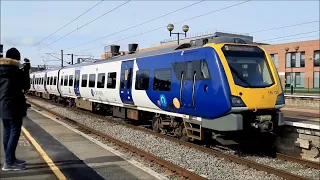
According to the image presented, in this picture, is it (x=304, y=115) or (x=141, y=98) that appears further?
(x=304, y=115)

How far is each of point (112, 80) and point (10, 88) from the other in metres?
11.1

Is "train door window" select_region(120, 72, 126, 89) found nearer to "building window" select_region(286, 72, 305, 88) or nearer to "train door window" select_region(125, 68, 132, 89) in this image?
"train door window" select_region(125, 68, 132, 89)

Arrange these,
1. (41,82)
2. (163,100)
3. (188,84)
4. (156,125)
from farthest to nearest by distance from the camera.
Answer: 1. (41,82)
2. (156,125)
3. (163,100)
4. (188,84)

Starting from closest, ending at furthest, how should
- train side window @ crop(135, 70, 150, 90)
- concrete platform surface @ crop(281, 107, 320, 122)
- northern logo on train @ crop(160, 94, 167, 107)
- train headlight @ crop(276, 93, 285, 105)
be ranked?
1. train headlight @ crop(276, 93, 285, 105)
2. northern logo on train @ crop(160, 94, 167, 107)
3. train side window @ crop(135, 70, 150, 90)
4. concrete platform surface @ crop(281, 107, 320, 122)

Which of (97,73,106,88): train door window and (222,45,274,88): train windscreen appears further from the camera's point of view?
(97,73,106,88): train door window

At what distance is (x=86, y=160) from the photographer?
25.1ft

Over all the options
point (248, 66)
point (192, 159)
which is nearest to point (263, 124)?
point (248, 66)

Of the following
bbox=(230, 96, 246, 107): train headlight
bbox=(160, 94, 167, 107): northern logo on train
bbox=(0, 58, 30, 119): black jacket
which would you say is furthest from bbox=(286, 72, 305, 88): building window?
bbox=(0, 58, 30, 119): black jacket

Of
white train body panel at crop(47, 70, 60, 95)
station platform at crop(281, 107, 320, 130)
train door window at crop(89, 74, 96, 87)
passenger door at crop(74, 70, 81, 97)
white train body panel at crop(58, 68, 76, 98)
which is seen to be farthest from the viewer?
white train body panel at crop(47, 70, 60, 95)

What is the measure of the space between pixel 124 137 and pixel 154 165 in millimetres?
4428

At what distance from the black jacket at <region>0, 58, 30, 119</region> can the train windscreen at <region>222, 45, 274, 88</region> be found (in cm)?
551

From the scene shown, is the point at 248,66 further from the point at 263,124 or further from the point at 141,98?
the point at 141,98

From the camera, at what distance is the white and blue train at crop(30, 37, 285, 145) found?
9156mm

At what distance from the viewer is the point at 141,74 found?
13555 millimetres
